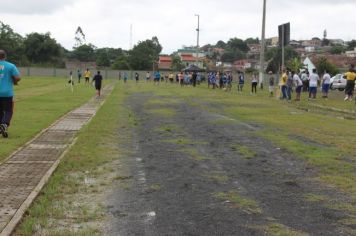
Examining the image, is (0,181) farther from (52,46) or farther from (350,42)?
(350,42)

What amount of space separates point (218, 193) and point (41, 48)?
375 feet

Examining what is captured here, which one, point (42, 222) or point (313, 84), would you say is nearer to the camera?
point (42, 222)

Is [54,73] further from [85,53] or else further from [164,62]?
[85,53]

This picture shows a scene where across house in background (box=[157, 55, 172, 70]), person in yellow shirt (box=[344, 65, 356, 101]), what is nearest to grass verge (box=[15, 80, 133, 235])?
person in yellow shirt (box=[344, 65, 356, 101])

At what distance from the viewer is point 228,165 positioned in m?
9.23

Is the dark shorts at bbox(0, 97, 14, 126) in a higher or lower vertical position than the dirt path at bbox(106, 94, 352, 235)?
higher

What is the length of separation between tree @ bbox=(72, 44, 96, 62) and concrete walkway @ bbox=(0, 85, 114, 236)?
13592 cm

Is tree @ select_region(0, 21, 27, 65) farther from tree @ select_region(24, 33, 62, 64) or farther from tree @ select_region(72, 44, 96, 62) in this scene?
tree @ select_region(72, 44, 96, 62)

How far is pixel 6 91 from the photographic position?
12.2 metres

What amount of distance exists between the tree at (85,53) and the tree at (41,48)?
27.9 m

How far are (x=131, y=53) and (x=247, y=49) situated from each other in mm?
76165

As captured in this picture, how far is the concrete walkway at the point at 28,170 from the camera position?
6.27m

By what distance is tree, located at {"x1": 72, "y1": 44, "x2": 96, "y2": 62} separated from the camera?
148 m

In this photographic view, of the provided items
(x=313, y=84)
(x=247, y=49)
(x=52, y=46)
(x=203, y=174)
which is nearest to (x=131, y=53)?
(x=52, y=46)
